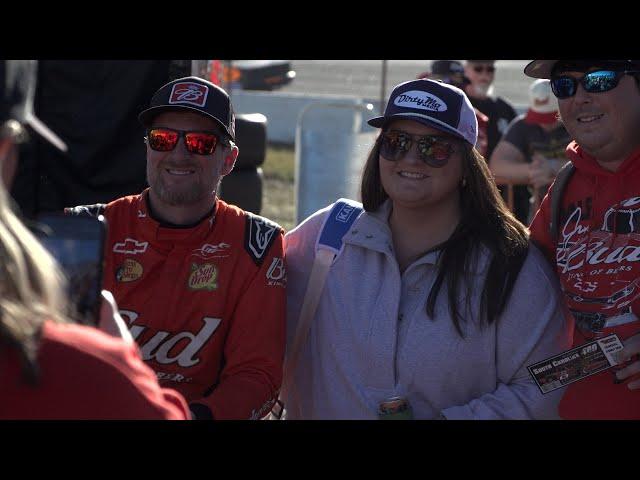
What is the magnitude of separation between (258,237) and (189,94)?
57 centimetres

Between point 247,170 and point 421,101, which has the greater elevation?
point 421,101

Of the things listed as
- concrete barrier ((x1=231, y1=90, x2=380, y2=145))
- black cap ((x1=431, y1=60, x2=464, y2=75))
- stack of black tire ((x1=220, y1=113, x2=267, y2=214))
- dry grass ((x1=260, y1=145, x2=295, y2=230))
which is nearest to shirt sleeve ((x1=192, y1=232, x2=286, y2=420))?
stack of black tire ((x1=220, y1=113, x2=267, y2=214))

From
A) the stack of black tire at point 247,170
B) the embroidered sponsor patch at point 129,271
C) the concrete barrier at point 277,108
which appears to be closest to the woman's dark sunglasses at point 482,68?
the stack of black tire at point 247,170

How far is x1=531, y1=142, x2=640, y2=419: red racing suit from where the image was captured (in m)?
3.01

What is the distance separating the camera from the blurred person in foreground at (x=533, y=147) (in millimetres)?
6473

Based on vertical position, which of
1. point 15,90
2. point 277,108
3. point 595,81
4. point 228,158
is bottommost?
point 228,158

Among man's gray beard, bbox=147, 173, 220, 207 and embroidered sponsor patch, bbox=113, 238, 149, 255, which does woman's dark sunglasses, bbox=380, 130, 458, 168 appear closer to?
man's gray beard, bbox=147, 173, 220, 207

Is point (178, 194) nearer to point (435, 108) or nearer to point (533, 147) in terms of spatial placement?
point (435, 108)

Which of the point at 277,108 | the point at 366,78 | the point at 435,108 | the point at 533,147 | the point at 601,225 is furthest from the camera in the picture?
the point at 366,78

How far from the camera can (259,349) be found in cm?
330

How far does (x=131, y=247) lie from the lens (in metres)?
3.41

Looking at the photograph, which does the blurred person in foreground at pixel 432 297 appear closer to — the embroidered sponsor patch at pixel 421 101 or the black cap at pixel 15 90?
the embroidered sponsor patch at pixel 421 101

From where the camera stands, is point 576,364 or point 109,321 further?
point 576,364

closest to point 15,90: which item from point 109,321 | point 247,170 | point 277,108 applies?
point 109,321
